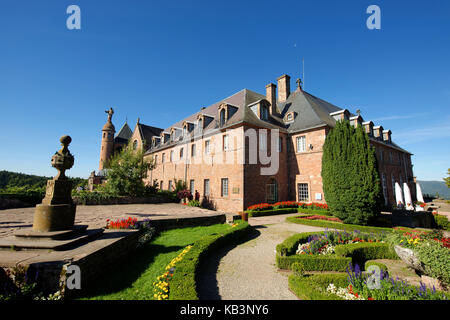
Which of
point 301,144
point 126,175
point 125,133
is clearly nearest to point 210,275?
point 301,144

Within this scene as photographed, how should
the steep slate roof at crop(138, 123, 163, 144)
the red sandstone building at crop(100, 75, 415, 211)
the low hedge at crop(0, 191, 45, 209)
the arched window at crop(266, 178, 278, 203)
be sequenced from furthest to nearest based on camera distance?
the steep slate roof at crop(138, 123, 163, 144)
the arched window at crop(266, 178, 278, 203)
the red sandstone building at crop(100, 75, 415, 211)
the low hedge at crop(0, 191, 45, 209)

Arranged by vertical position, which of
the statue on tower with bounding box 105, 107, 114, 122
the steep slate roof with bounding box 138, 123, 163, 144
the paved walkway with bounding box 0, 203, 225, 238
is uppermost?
the statue on tower with bounding box 105, 107, 114, 122

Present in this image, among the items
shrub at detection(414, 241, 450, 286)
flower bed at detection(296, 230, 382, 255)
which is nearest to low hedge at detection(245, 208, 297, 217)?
flower bed at detection(296, 230, 382, 255)

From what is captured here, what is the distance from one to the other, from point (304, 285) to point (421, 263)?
311 cm

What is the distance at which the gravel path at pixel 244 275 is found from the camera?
Result: 4375 mm

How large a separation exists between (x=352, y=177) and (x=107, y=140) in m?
42.5

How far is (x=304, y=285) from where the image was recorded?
4254 millimetres

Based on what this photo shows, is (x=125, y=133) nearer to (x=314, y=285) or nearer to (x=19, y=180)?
(x=19, y=180)

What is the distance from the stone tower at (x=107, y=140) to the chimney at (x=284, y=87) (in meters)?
33.9

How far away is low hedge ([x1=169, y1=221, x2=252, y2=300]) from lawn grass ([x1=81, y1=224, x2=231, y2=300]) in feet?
1.81

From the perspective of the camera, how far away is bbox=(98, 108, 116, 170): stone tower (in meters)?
39.0

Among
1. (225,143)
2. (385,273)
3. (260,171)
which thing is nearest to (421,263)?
(385,273)

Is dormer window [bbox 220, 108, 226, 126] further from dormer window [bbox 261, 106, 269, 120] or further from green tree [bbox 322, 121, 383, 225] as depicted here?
green tree [bbox 322, 121, 383, 225]
